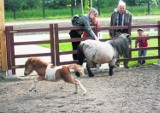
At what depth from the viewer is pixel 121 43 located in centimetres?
1031

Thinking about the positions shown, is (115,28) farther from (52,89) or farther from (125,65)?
(52,89)

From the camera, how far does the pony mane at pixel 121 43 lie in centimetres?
1029

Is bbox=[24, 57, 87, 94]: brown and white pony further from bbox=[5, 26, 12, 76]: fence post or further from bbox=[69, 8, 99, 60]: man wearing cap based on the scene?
bbox=[69, 8, 99, 60]: man wearing cap

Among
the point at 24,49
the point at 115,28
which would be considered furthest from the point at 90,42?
the point at 24,49

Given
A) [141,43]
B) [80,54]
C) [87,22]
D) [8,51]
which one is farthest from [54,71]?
[141,43]

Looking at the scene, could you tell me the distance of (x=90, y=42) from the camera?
10109 mm

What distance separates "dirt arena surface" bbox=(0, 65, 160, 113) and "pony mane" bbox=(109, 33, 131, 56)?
0.59 meters

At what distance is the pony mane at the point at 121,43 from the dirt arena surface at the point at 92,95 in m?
0.59

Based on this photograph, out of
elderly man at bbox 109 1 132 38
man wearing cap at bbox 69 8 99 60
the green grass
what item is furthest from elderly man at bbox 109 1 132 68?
the green grass

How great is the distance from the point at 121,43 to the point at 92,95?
2.52 metres

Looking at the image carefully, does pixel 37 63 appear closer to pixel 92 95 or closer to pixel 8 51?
pixel 92 95

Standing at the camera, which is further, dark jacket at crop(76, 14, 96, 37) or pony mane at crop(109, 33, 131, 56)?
dark jacket at crop(76, 14, 96, 37)

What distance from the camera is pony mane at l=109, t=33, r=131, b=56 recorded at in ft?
33.8

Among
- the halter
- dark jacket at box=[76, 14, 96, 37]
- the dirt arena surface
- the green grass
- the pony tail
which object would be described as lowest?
the dirt arena surface
